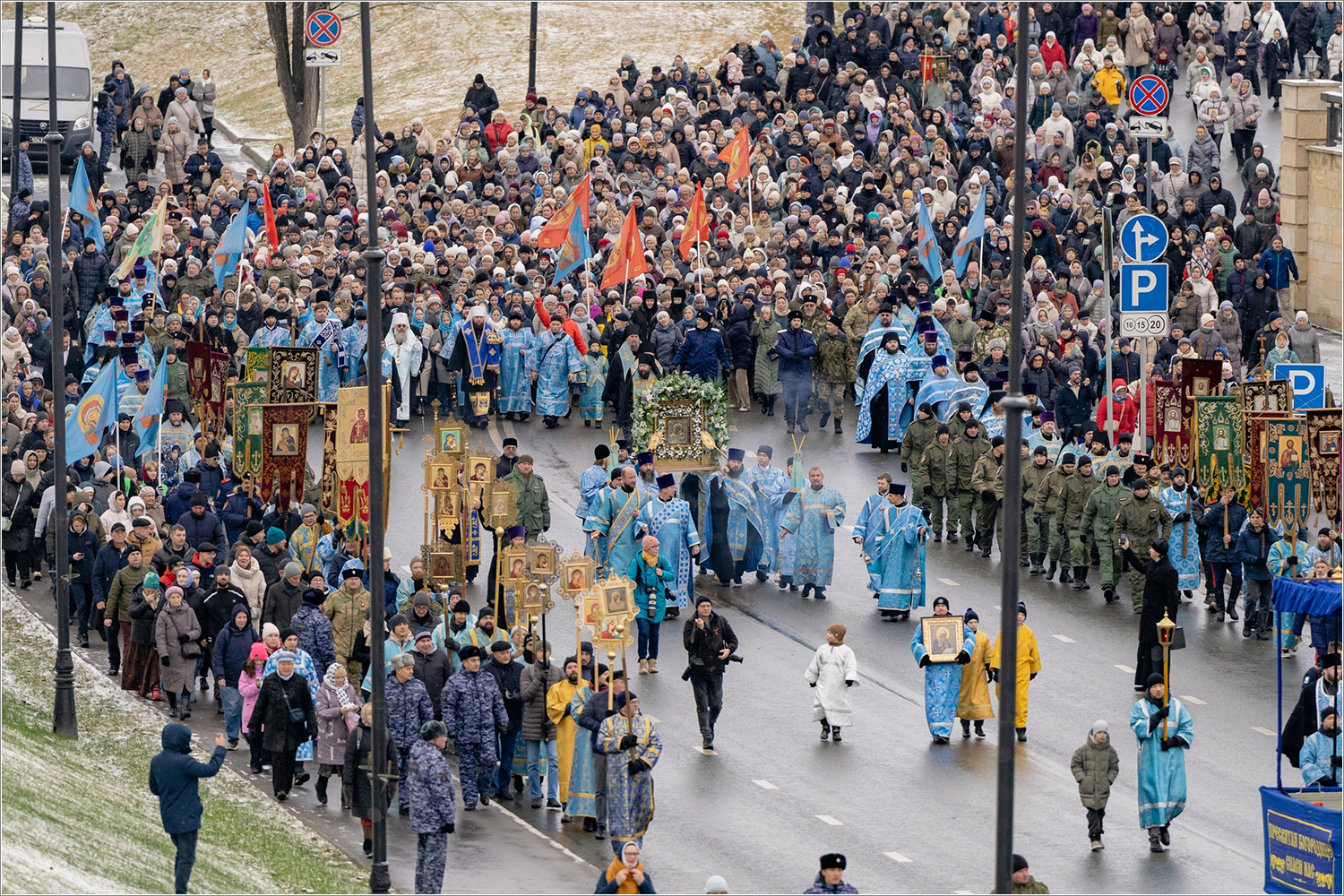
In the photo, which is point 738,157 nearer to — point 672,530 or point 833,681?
point 672,530

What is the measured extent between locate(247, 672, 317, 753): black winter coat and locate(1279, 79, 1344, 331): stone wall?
21.2 metres

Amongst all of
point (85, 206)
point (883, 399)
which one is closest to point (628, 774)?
point (883, 399)

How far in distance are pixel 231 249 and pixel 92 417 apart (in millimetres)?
7303

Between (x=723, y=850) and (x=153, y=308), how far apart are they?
15.0 metres

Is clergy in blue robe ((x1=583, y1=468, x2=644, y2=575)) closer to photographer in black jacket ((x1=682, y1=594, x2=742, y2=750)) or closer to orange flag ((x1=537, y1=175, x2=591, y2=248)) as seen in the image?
photographer in black jacket ((x1=682, y1=594, x2=742, y2=750))

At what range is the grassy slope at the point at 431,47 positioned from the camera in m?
54.7

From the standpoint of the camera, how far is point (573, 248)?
32188 mm

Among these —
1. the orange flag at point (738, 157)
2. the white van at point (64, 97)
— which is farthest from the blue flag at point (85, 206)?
the white van at point (64, 97)

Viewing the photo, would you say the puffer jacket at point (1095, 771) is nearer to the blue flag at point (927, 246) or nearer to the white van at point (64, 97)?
the blue flag at point (927, 246)

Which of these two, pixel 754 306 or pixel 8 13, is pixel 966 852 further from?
pixel 8 13

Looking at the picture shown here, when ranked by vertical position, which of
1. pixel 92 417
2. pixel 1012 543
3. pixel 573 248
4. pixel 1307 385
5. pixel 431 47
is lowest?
pixel 1012 543

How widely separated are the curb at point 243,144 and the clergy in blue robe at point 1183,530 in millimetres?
25163

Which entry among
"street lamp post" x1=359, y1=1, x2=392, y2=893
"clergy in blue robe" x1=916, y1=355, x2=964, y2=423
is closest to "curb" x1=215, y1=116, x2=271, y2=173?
"clergy in blue robe" x1=916, y1=355, x2=964, y2=423

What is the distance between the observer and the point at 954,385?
2975 cm
